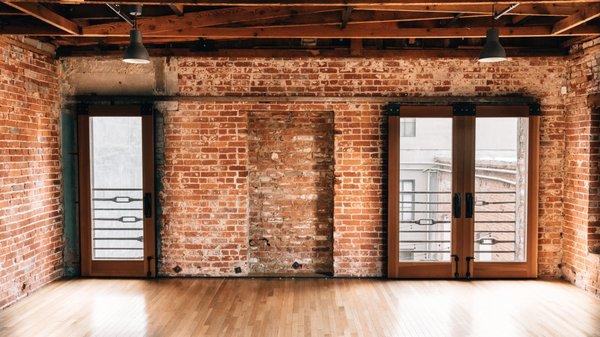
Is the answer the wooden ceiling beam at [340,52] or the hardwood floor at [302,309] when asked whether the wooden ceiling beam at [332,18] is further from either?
the hardwood floor at [302,309]

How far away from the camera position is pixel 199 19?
16.6ft

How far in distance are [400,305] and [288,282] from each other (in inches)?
60.7

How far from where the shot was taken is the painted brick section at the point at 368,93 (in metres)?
6.21

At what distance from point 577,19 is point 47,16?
525 cm

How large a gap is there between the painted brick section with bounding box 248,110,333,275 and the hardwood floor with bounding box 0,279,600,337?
398 mm

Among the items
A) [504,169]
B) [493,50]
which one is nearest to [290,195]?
[493,50]

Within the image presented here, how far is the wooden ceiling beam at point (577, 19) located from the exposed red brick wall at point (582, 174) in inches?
30.8

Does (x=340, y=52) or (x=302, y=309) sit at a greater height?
(x=340, y=52)

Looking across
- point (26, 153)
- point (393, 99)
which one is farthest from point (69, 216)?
point (393, 99)

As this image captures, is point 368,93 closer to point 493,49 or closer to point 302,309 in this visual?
Answer: point 493,49

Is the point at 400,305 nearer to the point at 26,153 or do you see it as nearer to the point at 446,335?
the point at 446,335

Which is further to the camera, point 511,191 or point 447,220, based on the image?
point 447,220

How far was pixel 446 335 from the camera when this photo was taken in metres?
4.30

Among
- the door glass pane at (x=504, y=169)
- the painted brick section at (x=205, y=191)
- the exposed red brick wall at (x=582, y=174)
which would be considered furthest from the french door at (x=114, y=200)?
the exposed red brick wall at (x=582, y=174)
